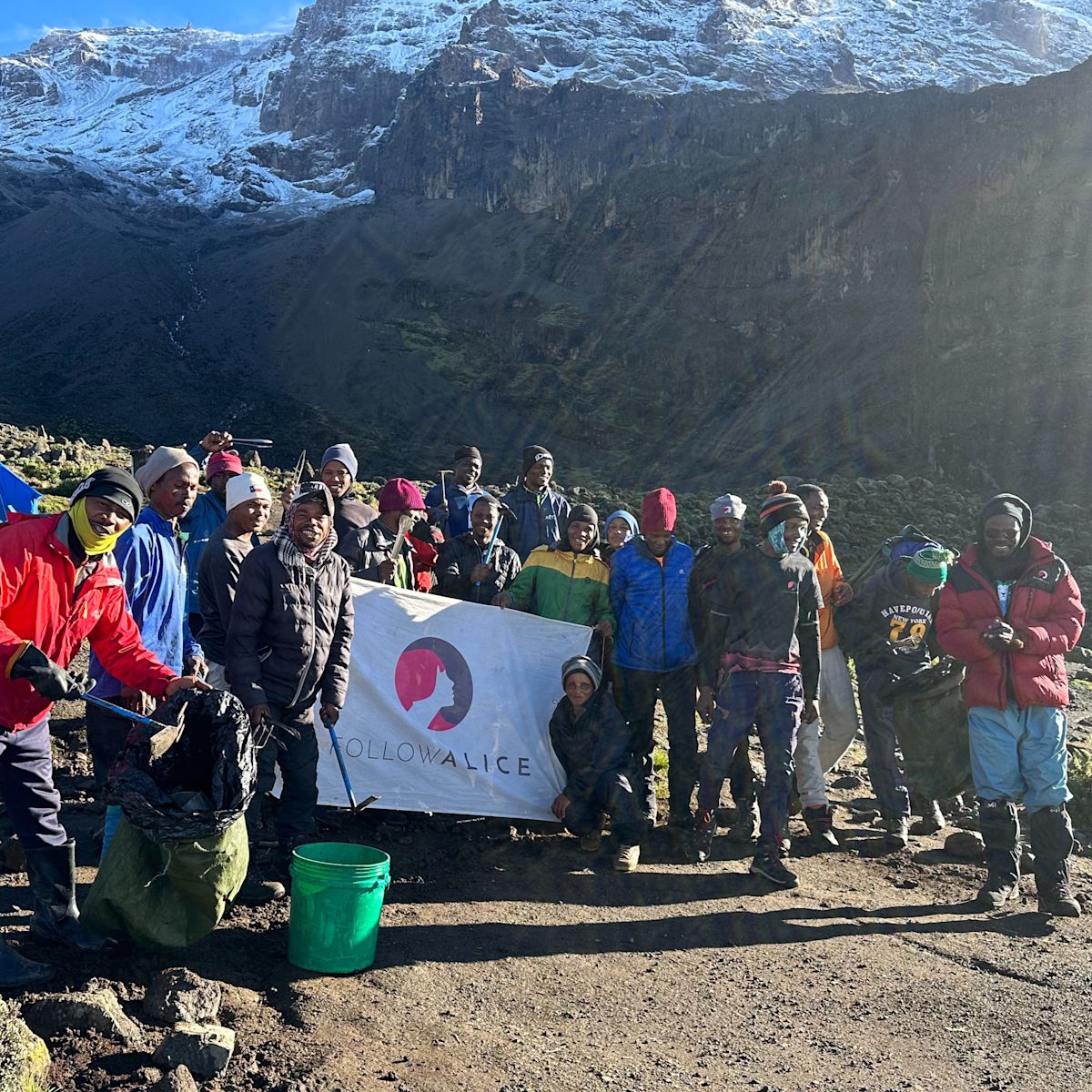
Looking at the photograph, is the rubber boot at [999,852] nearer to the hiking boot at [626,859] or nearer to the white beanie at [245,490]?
the hiking boot at [626,859]

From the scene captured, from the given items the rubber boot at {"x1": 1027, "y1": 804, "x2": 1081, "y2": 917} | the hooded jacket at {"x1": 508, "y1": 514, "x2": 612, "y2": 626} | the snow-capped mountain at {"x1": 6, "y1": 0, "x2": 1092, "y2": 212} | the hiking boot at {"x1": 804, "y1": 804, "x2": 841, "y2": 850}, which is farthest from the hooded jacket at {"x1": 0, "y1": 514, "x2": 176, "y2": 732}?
the snow-capped mountain at {"x1": 6, "y1": 0, "x2": 1092, "y2": 212}

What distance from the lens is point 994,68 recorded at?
147 meters

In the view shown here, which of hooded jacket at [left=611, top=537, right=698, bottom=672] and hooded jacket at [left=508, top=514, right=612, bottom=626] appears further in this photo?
hooded jacket at [left=508, top=514, right=612, bottom=626]

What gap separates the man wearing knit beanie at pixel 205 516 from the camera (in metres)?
6.05

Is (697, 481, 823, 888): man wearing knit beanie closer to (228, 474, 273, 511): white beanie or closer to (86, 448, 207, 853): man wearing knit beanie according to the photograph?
(228, 474, 273, 511): white beanie

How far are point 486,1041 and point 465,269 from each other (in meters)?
80.3

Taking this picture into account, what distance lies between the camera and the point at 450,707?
6406mm

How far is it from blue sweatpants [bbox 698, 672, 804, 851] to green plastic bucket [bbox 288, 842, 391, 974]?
2261 millimetres

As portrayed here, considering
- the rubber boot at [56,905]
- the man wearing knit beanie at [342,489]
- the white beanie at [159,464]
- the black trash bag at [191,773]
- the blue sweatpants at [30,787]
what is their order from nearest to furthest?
the black trash bag at [191,773] < the blue sweatpants at [30,787] < the rubber boot at [56,905] < the white beanie at [159,464] < the man wearing knit beanie at [342,489]

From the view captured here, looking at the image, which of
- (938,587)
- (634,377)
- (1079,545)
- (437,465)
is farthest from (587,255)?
(938,587)

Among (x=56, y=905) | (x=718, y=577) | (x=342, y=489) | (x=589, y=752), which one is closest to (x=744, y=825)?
(x=589, y=752)

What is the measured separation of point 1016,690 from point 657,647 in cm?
195

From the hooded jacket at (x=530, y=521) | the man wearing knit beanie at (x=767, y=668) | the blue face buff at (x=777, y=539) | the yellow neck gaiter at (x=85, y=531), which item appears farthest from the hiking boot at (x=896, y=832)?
the yellow neck gaiter at (x=85, y=531)

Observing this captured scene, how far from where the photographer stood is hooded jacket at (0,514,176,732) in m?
3.70
